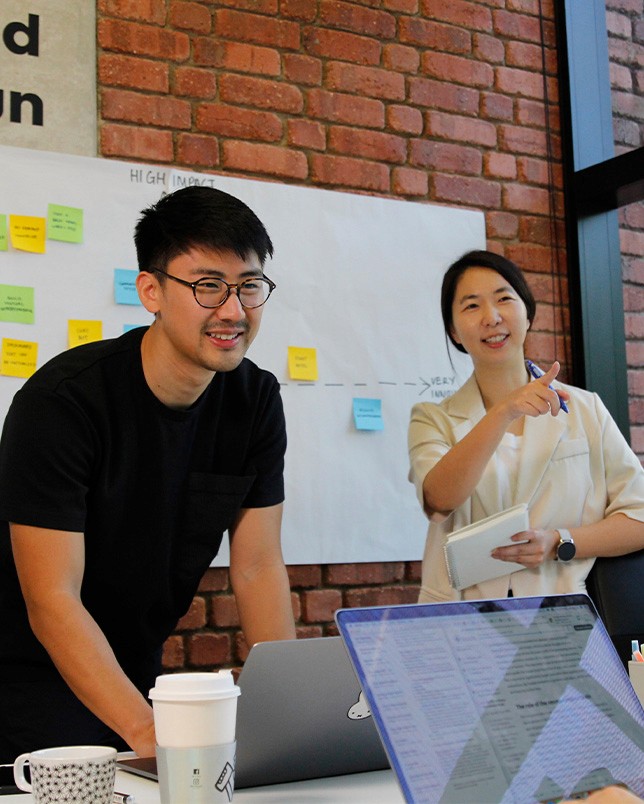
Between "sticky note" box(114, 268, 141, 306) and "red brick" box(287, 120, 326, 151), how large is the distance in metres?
0.66

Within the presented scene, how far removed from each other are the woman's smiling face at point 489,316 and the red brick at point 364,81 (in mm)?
882

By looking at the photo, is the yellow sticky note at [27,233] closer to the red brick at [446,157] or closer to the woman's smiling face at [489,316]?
the woman's smiling face at [489,316]

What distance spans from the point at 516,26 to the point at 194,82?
4.02 feet

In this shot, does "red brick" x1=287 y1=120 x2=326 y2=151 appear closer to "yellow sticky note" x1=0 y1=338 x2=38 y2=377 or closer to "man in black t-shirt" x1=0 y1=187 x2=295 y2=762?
"yellow sticky note" x1=0 y1=338 x2=38 y2=377

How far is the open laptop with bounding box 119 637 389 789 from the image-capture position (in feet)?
3.56

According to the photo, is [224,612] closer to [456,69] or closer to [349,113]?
[349,113]

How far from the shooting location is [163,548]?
1.76 m

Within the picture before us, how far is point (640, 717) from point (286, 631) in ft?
3.10

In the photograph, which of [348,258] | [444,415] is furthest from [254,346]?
[444,415]

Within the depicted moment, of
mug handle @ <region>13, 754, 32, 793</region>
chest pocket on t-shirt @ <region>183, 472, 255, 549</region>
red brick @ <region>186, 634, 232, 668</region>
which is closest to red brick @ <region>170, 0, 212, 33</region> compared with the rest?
chest pocket on t-shirt @ <region>183, 472, 255, 549</region>

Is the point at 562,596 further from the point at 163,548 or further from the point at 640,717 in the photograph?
the point at 163,548

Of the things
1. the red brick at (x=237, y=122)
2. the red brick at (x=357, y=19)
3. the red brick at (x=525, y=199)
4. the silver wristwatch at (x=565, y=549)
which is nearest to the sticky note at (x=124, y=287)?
the red brick at (x=237, y=122)

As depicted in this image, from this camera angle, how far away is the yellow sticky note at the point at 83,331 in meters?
2.55

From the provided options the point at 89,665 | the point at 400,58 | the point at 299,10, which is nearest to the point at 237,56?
the point at 299,10
